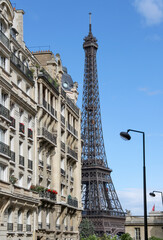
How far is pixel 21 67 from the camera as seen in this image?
152 feet

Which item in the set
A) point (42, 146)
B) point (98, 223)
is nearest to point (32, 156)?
point (42, 146)

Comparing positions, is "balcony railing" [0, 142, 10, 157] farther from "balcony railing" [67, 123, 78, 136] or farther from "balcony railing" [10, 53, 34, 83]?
"balcony railing" [67, 123, 78, 136]

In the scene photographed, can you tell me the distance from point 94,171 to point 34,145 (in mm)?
83879

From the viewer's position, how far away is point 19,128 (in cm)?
4491

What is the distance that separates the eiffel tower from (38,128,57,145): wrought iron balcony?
6993cm

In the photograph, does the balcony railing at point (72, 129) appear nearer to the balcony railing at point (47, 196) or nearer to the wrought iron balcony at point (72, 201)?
the wrought iron balcony at point (72, 201)

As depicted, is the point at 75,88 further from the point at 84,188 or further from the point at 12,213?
the point at 84,188

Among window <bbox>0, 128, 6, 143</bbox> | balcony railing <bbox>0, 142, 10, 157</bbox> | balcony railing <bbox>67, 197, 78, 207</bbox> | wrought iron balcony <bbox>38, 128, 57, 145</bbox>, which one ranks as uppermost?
wrought iron balcony <bbox>38, 128, 57, 145</bbox>

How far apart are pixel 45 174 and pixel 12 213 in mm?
11857

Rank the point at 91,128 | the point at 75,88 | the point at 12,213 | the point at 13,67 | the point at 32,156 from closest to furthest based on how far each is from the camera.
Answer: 1. the point at 12,213
2. the point at 13,67
3. the point at 32,156
4. the point at 75,88
5. the point at 91,128

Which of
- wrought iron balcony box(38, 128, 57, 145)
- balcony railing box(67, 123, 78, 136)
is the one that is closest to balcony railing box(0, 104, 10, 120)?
wrought iron balcony box(38, 128, 57, 145)

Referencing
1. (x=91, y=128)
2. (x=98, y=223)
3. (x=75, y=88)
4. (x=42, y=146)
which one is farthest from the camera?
(x=91, y=128)

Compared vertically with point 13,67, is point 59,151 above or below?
below

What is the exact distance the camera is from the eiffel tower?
414 feet
